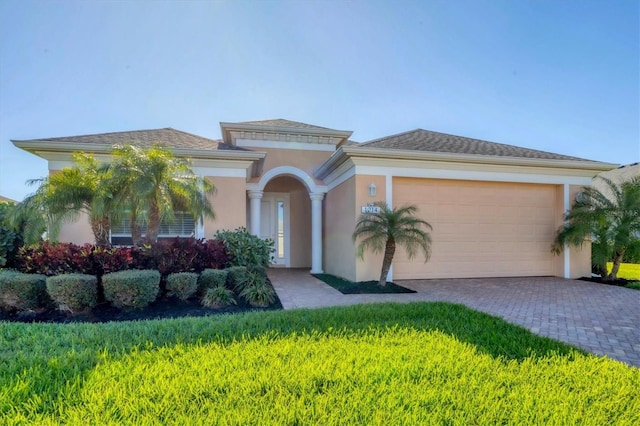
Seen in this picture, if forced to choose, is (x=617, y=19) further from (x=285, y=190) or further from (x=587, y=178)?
(x=285, y=190)

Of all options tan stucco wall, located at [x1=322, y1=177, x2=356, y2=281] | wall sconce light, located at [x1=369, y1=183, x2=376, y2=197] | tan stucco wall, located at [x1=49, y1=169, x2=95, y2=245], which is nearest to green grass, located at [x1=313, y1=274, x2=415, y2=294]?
tan stucco wall, located at [x1=322, y1=177, x2=356, y2=281]

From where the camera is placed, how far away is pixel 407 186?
34.3 ft

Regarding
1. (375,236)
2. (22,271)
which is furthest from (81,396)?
(375,236)

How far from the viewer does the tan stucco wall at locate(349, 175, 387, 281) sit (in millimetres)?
9633

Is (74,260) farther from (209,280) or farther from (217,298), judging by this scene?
(217,298)

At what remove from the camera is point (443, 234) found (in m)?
10.7

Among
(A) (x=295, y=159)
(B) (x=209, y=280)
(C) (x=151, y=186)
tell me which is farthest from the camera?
(A) (x=295, y=159)

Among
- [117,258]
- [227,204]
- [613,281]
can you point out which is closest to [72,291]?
[117,258]

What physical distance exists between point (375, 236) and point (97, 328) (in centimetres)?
620

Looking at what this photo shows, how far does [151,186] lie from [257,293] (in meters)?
3.38

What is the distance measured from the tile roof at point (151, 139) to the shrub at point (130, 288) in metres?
4.79

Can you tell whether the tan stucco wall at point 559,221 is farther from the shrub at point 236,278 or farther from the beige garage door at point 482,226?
the shrub at point 236,278

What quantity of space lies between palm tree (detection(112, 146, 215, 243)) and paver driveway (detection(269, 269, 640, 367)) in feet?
11.4

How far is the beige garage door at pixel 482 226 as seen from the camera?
10594mm
